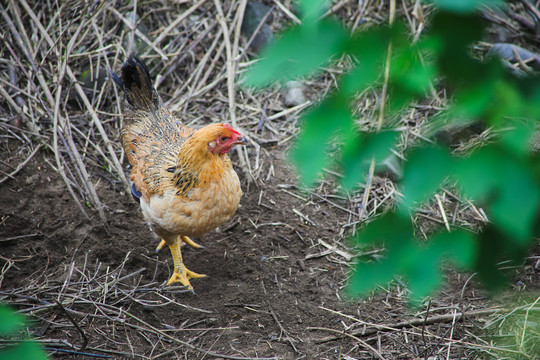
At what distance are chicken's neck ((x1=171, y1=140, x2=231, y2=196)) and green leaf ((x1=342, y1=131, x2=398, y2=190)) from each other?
2565 millimetres

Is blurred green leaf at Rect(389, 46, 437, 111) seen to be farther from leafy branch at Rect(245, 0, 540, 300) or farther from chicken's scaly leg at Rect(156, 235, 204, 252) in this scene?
chicken's scaly leg at Rect(156, 235, 204, 252)

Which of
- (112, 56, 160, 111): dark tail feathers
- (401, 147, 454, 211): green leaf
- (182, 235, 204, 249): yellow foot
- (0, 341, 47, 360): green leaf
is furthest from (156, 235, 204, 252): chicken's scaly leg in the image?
(401, 147, 454, 211): green leaf

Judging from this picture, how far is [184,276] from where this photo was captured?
388 cm

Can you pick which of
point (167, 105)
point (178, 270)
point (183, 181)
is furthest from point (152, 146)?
point (167, 105)

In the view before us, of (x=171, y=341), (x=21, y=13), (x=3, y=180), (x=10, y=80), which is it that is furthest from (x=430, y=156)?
(x=21, y=13)

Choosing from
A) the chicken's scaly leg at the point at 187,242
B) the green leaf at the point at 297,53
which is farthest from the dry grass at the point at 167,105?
the green leaf at the point at 297,53

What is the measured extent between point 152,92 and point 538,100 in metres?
3.87

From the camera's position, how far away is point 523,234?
853 millimetres

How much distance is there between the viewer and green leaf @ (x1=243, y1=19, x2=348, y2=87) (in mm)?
888

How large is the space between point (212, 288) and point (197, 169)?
1.03 metres

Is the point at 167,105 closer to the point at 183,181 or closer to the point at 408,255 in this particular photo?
the point at 183,181

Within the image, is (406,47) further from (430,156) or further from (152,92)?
(152,92)

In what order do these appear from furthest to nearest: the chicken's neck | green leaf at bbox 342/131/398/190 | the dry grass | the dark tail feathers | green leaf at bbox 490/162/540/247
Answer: the dark tail feathers → the chicken's neck → the dry grass → green leaf at bbox 342/131/398/190 → green leaf at bbox 490/162/540/247

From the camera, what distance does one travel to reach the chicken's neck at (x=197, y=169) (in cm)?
346
